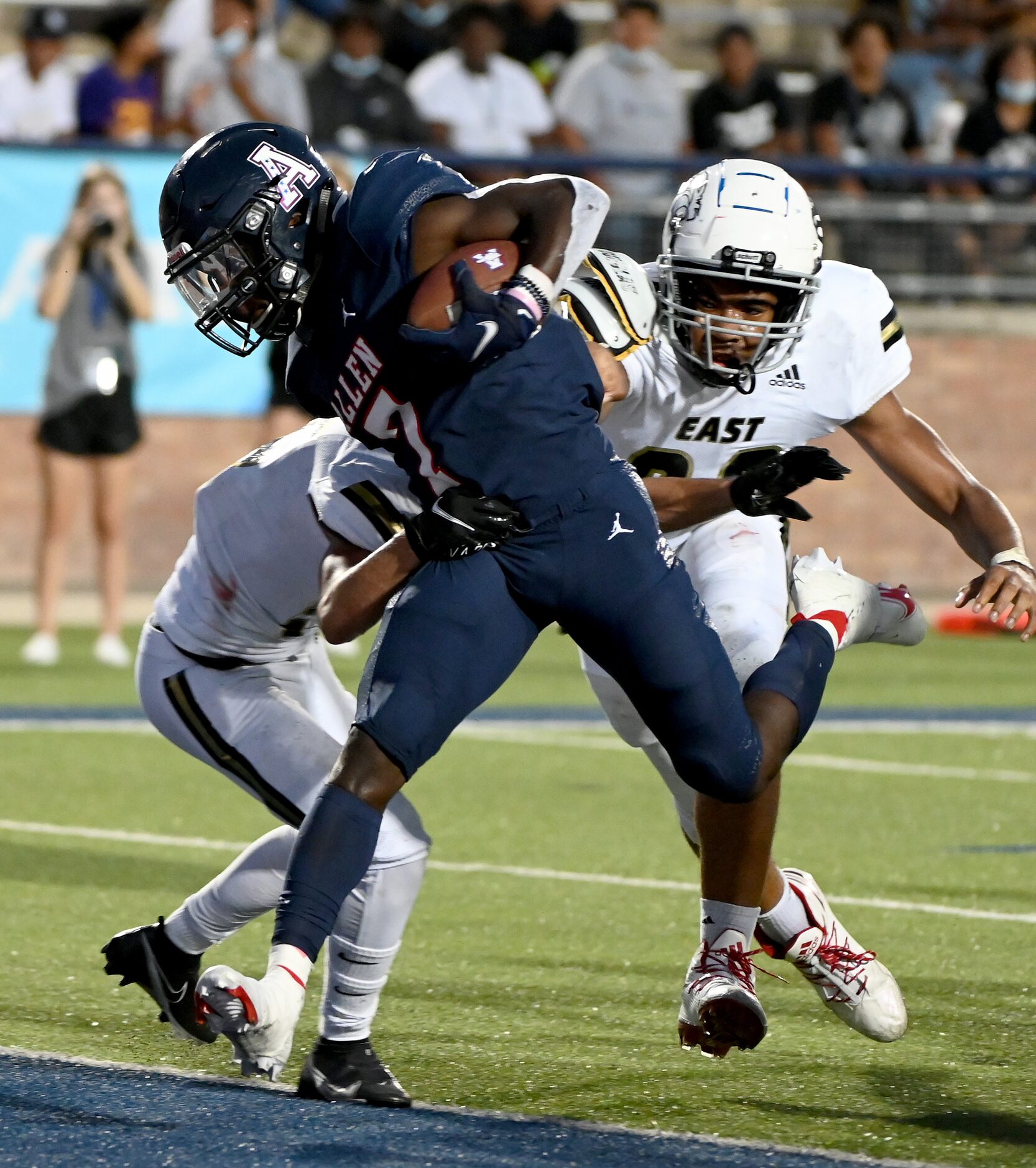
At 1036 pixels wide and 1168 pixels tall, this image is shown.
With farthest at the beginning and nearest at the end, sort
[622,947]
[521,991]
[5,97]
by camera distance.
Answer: [5,97]
[622,947]
[521,991]

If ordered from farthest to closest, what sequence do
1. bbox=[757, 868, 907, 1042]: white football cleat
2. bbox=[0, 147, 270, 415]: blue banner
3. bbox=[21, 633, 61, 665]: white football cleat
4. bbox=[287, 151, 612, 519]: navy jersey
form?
bbox=[0, 147, 270, 415]: blue banner, bbox=[21, 633, 61, 665]: white football cleat, bbox=[757, 868, 907, 1042]: white football cleat, bbox=[287, 151, 612, 519]: navy jersey

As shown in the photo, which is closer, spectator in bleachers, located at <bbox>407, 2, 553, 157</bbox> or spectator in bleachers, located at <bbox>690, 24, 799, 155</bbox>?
spectator in bleachers, located at <bbox>407, 2, 553, 157</bbox>

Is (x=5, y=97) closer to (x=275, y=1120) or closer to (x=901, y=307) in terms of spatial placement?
(x=901, y=307)

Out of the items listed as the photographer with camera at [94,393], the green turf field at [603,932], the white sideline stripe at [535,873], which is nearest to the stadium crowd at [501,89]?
the photographer with camera at [94,393]

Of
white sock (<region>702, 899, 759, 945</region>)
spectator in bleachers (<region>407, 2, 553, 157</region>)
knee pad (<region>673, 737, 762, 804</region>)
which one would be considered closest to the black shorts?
spectator in bleachers (<region>407, 2, 553, 157</region>)

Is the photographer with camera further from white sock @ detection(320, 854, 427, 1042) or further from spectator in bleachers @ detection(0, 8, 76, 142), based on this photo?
white sock @ detection(320, 854, 427, 1042)

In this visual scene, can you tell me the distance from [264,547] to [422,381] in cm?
51

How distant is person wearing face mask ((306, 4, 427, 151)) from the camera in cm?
1339

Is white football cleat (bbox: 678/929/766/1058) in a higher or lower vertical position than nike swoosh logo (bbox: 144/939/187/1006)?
higher

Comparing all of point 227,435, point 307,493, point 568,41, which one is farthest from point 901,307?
point 307,493

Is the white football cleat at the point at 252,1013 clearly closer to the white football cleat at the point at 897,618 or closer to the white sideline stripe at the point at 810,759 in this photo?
the white football cleat at the point at 897,618

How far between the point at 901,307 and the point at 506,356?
10.6 m

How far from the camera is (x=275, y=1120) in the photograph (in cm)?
351

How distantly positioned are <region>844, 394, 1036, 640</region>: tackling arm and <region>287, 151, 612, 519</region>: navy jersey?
33.8 inches
